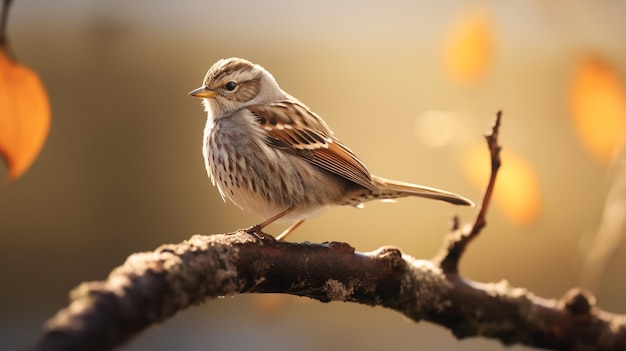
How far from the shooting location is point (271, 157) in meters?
1.50

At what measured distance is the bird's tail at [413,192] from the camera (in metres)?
1.57

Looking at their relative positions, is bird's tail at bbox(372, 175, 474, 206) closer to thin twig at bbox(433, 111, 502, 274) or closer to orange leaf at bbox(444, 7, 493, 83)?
thin twig at bbox(433, 111, 502, 274)

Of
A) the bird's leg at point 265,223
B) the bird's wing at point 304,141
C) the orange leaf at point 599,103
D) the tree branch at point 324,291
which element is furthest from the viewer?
the orange leaf at point 599,103

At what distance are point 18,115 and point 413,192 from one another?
893mm

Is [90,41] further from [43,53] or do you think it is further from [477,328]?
[477,328]

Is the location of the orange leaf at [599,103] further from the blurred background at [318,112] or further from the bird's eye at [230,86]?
the bird's eye at [230,86]

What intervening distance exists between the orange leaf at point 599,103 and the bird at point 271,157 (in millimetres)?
677

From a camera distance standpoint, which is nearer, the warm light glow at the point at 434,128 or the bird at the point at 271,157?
the bird at the point at 271,157

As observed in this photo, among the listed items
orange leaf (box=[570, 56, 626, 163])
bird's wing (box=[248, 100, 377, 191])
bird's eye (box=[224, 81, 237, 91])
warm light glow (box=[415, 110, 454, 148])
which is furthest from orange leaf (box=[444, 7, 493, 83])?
bird's eye (box=[224, 81, 237, 91])

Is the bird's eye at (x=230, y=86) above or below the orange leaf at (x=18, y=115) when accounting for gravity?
above

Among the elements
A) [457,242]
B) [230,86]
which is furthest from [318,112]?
[457,242]

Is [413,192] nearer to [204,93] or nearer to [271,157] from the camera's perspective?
[271,157]

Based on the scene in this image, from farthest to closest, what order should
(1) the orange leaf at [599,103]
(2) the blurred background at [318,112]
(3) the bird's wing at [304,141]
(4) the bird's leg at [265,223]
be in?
(2) the blurred background at [318,112] → (1) the orange leaf at [599,103] → (3) the bird's wing at [304,141] → (4) the bird's leg at [265,223]

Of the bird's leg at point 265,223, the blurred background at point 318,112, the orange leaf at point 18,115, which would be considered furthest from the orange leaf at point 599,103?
the orange leaf at point 18,115
